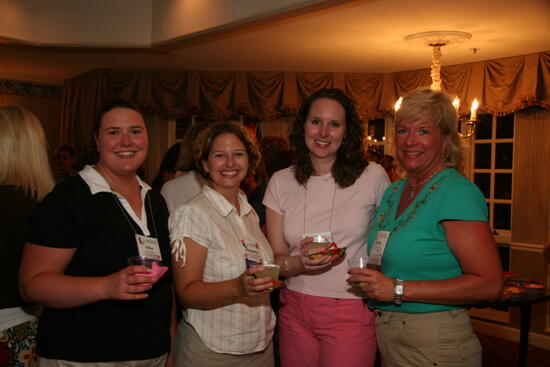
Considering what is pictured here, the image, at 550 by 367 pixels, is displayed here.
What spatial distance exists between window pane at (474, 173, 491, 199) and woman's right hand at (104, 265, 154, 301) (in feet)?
16.9

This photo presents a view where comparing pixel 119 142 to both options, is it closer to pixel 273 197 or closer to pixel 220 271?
pixel 220 271

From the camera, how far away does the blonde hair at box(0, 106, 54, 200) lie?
5.96 ft

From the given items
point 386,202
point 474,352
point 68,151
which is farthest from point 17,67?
point 474,352

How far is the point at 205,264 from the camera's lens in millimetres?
1897

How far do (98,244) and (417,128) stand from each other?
4.17 ft

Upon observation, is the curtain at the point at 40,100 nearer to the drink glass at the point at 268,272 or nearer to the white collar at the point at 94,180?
the white collar at the point at 94,180

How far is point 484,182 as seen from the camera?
5.88 m

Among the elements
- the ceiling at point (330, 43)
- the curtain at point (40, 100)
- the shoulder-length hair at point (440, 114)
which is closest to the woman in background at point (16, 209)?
the shoulder-length hair at point (440, 114)

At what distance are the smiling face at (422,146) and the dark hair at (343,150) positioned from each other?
0.33 meters

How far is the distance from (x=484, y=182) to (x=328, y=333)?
448 cm

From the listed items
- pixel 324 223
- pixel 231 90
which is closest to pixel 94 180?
pixel 324 223

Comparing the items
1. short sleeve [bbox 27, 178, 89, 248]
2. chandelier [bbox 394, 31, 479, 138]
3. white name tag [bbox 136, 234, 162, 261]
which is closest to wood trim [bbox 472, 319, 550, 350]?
chandelier [bbox 394, 31, 479, 138]

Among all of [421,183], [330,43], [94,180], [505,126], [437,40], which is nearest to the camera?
[94,180]

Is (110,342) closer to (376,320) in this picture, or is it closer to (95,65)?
(376,320)
